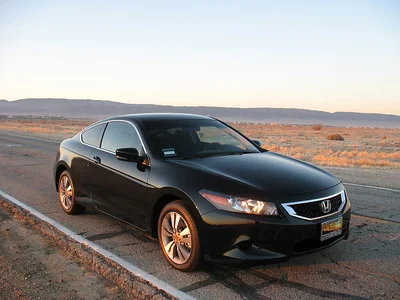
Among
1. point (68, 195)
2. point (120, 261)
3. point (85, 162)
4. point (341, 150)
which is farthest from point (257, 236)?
point (341, 150)

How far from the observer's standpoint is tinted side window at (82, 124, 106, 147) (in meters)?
6.08

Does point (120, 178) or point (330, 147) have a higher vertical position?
point (120, 178)

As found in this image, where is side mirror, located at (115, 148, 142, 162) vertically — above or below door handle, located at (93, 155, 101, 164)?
above

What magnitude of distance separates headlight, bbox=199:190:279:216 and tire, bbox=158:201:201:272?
0.32m

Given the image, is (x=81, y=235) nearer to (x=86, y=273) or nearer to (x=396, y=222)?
(x=86, y=273)

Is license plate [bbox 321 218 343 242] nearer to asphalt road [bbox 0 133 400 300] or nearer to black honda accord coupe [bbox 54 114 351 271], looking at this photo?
black honda accord coupe [bbox 54 114 351 271]

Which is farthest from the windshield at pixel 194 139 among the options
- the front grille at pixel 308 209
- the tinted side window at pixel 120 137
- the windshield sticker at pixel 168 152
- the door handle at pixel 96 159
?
the front grille at pixel 308 209

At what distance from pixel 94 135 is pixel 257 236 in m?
3.35

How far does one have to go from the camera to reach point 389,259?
456 cm

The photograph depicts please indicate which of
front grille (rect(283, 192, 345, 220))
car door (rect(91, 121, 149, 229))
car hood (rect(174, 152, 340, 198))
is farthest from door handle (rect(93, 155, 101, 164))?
front grille (rect(283, 192, 345, 220))

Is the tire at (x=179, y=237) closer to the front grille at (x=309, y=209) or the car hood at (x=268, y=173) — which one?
the car hood at (x=268, y=173)

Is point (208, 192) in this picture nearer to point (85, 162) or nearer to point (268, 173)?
point (268, 173)

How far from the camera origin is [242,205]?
3.87 m

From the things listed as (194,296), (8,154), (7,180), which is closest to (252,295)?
(194,296)
